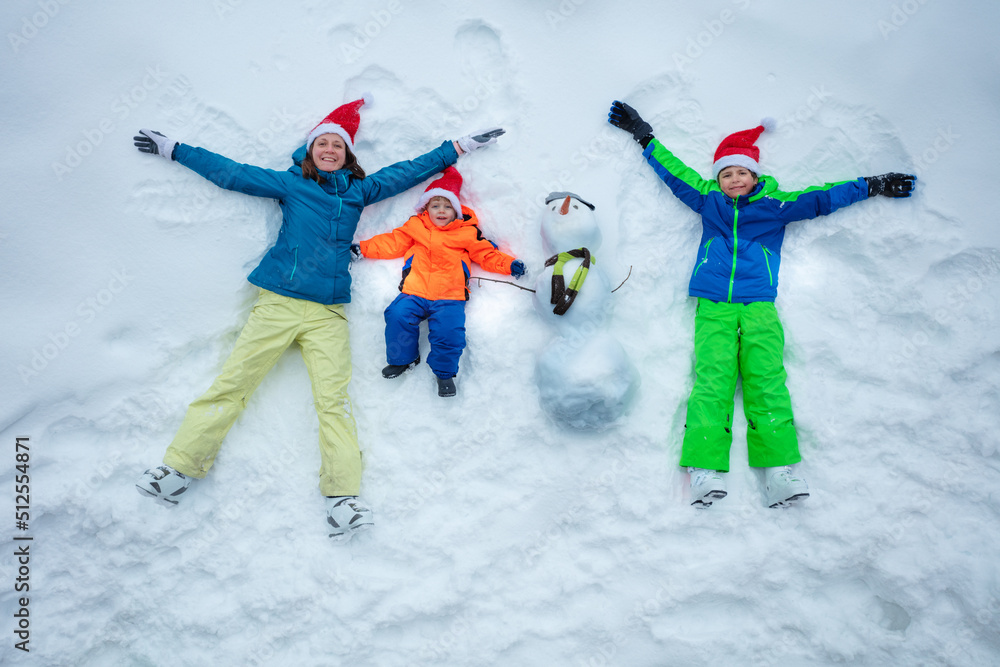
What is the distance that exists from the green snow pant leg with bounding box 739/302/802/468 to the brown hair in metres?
2.22

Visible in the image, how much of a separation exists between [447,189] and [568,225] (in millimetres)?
701

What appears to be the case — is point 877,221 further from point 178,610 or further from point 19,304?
point 19,304

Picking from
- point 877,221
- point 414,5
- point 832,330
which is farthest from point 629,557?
point 414,5

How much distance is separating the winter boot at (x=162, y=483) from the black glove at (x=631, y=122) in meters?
3.02

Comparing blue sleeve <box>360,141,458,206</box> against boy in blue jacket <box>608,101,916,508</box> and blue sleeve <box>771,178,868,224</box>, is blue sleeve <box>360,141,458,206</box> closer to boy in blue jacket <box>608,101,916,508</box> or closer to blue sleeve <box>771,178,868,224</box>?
boy in blue jacket <box>608,101,916,508</box>

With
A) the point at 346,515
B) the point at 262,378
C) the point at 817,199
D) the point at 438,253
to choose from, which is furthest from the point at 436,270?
the point at 817,199

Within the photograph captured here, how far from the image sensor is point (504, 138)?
3.48 m

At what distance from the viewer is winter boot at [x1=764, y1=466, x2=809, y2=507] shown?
2.98 m

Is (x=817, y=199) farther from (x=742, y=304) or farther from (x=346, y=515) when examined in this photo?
(x=346, y=515)

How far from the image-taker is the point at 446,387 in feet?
10.4

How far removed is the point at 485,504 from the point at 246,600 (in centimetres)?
130

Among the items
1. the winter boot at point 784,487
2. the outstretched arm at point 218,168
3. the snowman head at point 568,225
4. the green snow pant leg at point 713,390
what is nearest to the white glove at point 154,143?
the outstretched arm at point 218,168

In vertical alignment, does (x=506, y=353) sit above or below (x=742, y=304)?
below


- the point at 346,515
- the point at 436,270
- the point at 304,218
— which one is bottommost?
the point at 346,515
